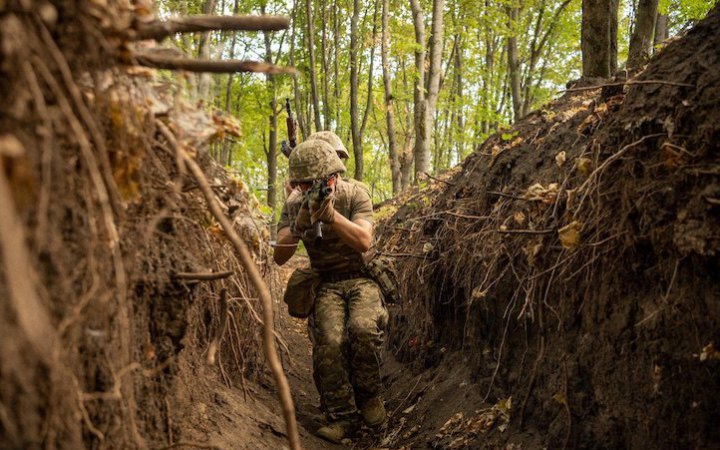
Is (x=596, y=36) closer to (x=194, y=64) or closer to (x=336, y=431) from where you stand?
(x=336, y=431)

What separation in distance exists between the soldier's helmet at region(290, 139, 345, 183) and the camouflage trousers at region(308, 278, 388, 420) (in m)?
1.07

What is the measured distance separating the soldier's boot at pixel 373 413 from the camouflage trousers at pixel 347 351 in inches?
1.8

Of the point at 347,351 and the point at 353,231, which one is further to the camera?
the point at 347,351

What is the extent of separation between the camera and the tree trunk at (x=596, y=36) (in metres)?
5.27

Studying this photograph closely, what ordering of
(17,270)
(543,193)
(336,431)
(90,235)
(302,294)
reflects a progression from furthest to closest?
(302,294), (336,431), (543,193), (90,235), (17,270)

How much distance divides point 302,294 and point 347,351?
0.68 meters

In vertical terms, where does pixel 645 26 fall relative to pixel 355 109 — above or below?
below

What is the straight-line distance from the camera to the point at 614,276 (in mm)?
2959

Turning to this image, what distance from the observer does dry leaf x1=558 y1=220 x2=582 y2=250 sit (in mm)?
3164

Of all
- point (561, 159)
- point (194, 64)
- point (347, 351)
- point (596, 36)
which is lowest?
point (347, 351)

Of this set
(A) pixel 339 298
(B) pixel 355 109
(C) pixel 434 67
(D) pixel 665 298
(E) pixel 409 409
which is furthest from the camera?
(B) pixel 355 109

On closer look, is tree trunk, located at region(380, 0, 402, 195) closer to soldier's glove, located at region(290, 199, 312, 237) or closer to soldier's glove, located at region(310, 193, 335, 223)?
soldier's glove, located at region(290, 199, 312, 237)

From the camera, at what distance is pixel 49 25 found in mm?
1494

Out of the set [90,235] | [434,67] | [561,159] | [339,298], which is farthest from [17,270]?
[434,67]
